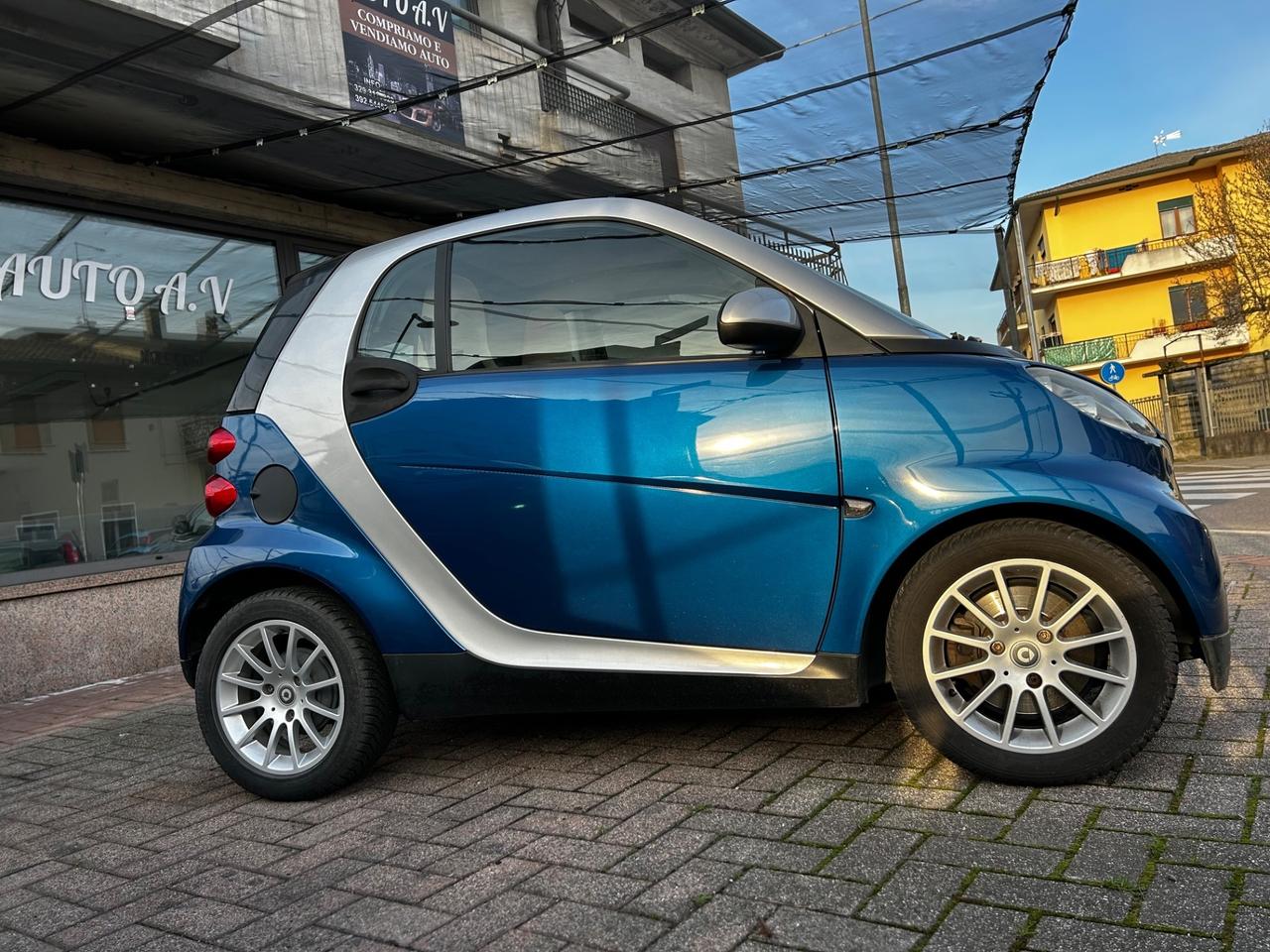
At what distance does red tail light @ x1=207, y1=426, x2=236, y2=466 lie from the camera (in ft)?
10.8

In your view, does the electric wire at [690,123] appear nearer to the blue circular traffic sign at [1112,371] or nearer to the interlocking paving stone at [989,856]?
the interlocking paving stone at [989,856]

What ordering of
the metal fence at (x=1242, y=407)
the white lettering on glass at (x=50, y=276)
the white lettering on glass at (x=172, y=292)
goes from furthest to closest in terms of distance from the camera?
the metal fence at (x=1242, y=407) → the white lettering on glass at (x=172, y=292) → the white lettering on glass at (x=50, y=276)

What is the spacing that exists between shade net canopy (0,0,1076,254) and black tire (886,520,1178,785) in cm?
457

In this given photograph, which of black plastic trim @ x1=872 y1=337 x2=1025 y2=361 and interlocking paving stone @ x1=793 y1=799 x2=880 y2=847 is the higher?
black plastic trim @ x1=872 y1=337 x2=1025 y2=361

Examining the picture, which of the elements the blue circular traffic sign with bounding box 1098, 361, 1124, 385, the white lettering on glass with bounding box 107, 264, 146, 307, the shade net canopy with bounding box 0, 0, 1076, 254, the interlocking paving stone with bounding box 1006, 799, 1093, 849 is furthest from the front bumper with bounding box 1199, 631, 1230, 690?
the blue circular traffic sign with bounding box 1098, 361, 1124, 385

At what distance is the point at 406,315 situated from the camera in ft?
10.5

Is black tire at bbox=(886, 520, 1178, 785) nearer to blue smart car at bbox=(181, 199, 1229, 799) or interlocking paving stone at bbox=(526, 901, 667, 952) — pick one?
blue smart car at bbox=(181, 199, 1229, 799)

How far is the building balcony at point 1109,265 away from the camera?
41781 millimetres

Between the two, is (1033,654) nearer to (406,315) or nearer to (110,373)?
(406,315)

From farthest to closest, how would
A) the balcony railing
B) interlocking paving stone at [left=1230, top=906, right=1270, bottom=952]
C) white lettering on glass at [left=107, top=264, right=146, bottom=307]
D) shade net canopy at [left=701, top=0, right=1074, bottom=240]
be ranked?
1. the balcony railing
2. white lettering on glass at [left=107, top=264, right=146, bottom=307]
3. shade net canopy at [left=701, top=0, right=1074, bottom=240]
4. interlocking paving stone at [left=1230, top=906, right=1270, bottom=952]

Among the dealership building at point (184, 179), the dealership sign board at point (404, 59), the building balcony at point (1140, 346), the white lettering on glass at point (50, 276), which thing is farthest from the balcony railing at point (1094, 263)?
the white lettering on glass at point (50, 276)

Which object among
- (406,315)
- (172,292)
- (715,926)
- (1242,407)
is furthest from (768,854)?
(1242,407)

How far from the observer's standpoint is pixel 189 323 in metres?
7.58

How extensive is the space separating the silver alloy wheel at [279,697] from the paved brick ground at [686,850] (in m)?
0.18
